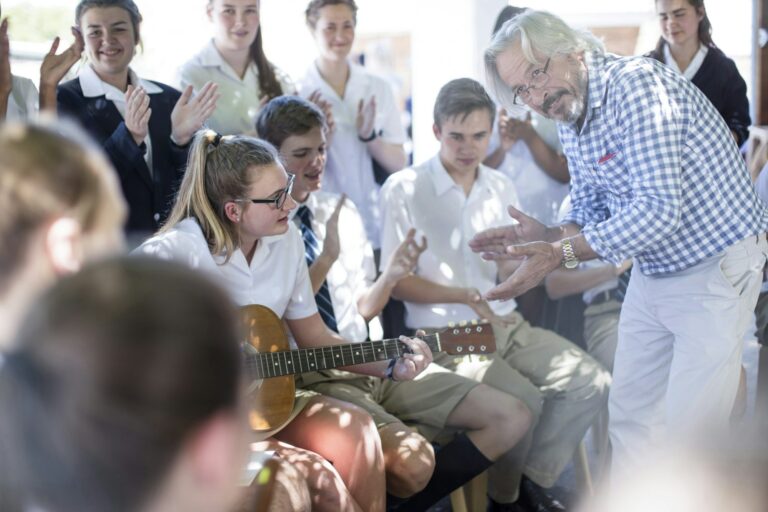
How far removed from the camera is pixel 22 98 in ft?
13.3

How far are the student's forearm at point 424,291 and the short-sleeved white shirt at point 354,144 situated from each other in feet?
1.94

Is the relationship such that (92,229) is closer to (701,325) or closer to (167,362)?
(167,362)

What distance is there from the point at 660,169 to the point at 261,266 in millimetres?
1423

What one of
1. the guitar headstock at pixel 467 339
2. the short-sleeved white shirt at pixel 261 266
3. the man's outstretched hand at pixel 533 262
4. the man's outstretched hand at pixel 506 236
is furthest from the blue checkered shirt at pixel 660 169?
the short-sleeved white shirt at pixel 261 266

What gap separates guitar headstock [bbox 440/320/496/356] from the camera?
3.72 meters

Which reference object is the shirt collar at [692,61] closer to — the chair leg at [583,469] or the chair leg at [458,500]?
the chair leg at [583,469]

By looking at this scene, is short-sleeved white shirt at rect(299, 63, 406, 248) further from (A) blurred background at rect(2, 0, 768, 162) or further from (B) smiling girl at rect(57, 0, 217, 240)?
(B) smiling girl at rect(57, 0, 217, 240)

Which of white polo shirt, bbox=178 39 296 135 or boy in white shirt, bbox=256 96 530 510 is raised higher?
white polo shirt, bbox=178 39 296 135

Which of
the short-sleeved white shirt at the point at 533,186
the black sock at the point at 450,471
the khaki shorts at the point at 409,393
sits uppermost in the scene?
the short-sleeved white shirt at the point at 533,186

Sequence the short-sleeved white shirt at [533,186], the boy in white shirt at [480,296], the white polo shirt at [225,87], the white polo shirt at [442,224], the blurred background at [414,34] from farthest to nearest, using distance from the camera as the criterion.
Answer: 1. the blurred background at [414,34]
2. the short-sleeved white shirt at [533,186]
3. the white polo shirt at [225,87]
4. the white polo shirt at [442,224]
5. the boy in white shirt at [480,296]

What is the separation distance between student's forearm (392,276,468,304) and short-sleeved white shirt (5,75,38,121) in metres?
1.67

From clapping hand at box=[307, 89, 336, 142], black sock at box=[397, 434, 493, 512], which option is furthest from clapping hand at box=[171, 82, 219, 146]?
black sock at box=[397, 434, 493, 512]

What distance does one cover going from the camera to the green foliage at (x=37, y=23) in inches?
515

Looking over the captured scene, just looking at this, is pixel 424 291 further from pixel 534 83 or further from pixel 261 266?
pixel 534 83
